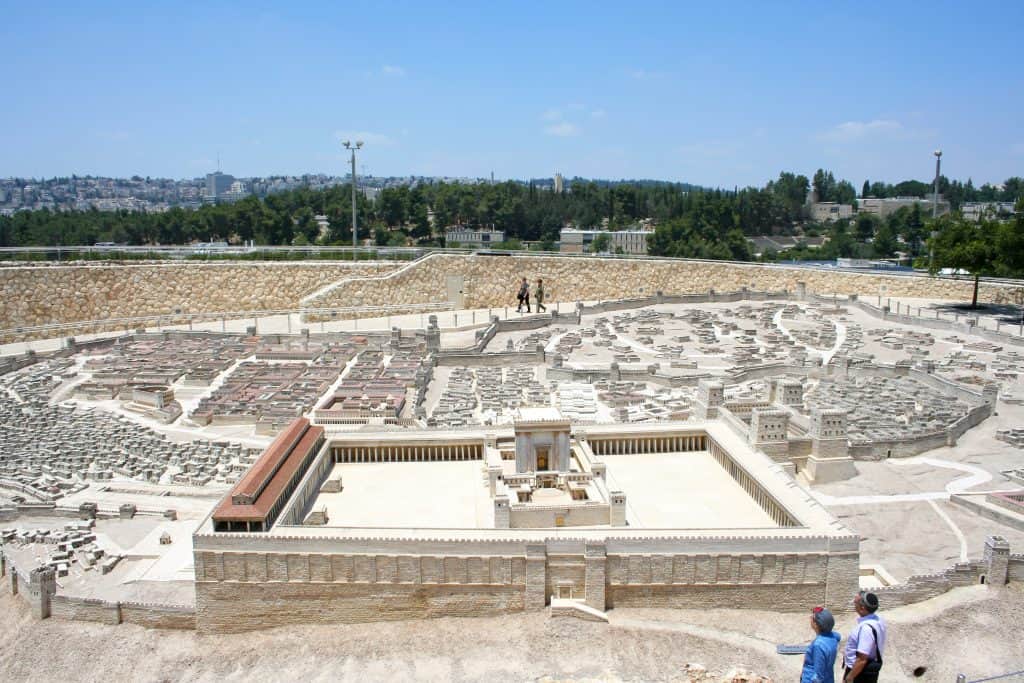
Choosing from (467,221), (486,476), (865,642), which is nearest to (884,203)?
(467,221)

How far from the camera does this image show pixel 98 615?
24141mm

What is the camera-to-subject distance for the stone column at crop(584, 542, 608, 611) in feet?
75.6

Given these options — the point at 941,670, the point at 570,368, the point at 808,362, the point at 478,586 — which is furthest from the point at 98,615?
the point at 808,362

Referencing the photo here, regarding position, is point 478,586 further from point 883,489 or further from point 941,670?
point 883,489

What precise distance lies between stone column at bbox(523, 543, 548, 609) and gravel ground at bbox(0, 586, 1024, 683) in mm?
335

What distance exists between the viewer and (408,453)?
99.2 feet

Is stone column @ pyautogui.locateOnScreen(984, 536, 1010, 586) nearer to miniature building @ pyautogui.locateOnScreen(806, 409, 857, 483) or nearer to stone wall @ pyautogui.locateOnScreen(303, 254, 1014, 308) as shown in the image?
miniature building @ pyautogui.locateOnScreen(806, 409, 857, 483)

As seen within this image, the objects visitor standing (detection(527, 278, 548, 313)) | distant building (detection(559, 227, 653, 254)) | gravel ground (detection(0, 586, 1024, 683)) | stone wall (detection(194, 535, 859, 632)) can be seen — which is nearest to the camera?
gravel ground (detection(0, 586, 1024, 683))

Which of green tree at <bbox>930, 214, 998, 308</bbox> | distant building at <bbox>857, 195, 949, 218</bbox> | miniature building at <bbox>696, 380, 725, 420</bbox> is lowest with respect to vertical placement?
miniature building at <bbox>696, 380, 725, 420</bbox>

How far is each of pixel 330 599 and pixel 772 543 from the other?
11.5 metres

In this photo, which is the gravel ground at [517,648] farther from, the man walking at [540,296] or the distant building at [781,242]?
the distant building at [781,242]

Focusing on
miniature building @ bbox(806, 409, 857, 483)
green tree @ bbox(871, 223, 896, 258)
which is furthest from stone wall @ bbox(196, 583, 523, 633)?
green tree @ bbox(871, 223, 896, 258)

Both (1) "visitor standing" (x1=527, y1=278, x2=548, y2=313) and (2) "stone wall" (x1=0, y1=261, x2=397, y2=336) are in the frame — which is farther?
(1) "visitor standing" (x1=527, y1=278, x2=548, y2=313)

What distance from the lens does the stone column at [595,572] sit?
23.0 m
